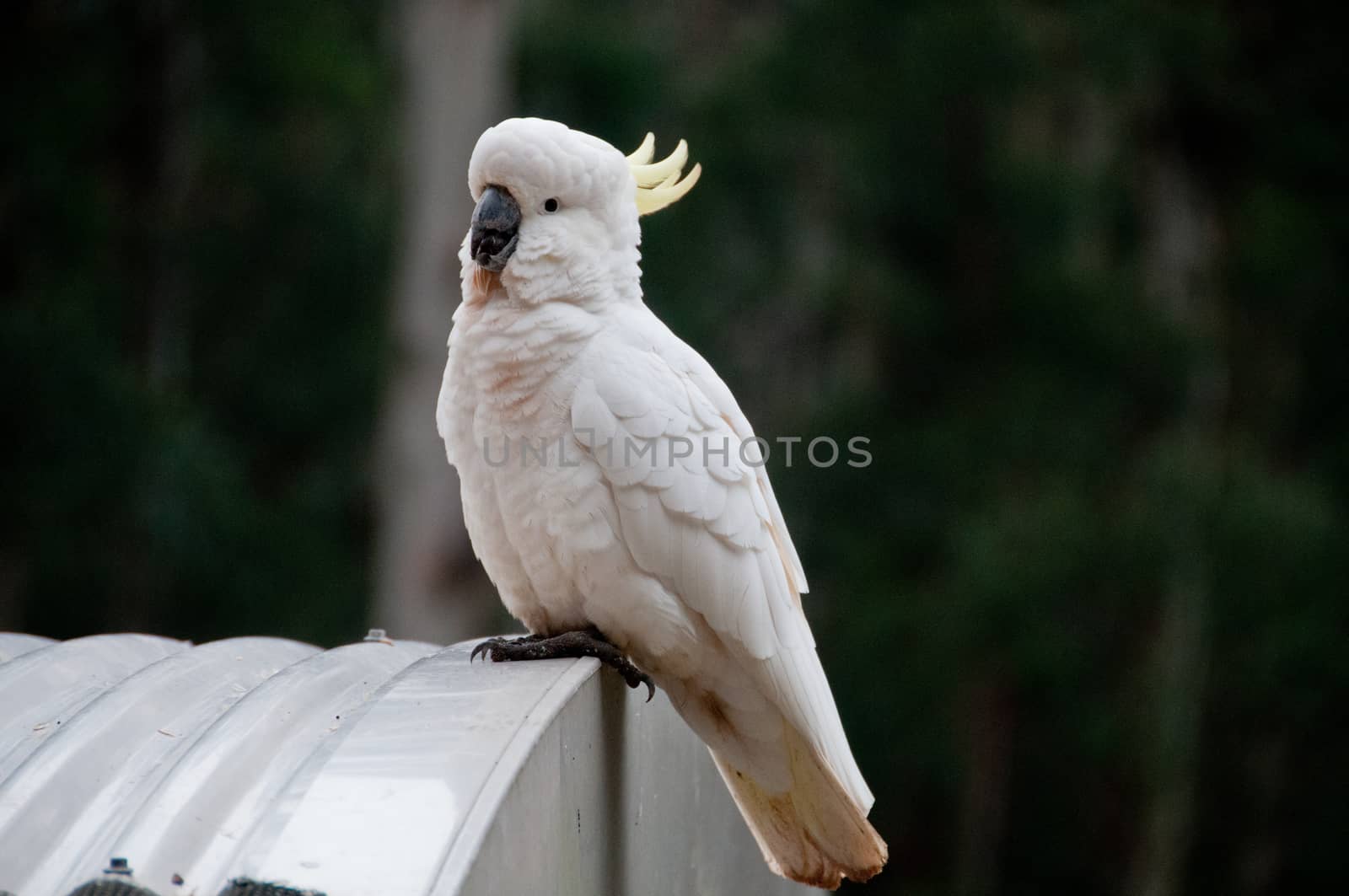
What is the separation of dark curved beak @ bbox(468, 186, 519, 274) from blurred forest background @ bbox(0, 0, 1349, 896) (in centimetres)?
371

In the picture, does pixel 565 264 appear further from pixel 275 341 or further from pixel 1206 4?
pixel 1206 4

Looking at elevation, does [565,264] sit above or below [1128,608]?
above

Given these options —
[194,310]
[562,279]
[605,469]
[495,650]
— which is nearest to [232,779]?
[495,650]

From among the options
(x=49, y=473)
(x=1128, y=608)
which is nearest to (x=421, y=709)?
(x=49, y=473)

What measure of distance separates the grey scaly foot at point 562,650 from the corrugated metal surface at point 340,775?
0.13 ft

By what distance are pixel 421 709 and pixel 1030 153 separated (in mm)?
5355

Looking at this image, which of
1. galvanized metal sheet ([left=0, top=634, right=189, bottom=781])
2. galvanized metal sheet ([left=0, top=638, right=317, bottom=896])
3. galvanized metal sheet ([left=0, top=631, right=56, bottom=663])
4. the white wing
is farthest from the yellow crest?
galvanized metal sheet ([left=0, top=631, right=56, bottom=663])

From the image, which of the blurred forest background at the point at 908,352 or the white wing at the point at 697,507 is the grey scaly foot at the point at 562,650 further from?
the blurred forest background at the point at 908,352

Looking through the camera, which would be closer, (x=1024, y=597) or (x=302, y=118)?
(x=1024, y=597)

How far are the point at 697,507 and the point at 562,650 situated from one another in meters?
0.24

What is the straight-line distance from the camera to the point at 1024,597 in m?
5.75

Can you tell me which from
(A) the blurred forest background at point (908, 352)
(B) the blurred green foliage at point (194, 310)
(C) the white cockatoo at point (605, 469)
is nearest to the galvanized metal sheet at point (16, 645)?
(C) the white cockatoo at point (605, 469)

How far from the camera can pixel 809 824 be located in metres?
1.85

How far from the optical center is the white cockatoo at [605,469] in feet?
5.44
